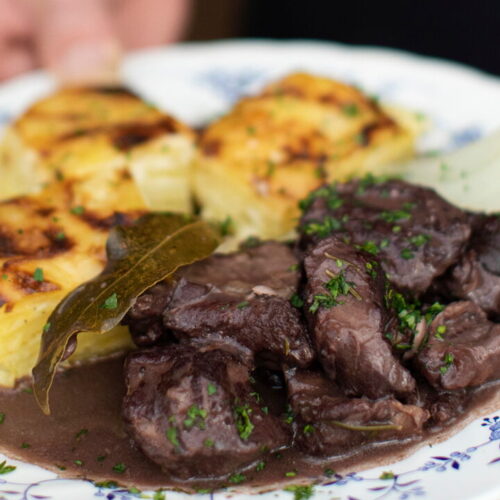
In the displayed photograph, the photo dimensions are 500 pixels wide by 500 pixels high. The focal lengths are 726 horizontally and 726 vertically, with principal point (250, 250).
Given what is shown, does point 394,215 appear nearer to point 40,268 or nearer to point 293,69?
point 40,268

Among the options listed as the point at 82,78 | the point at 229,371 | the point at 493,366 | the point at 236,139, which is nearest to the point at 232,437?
the point at 229,371

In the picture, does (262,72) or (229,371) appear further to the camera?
(262,72)

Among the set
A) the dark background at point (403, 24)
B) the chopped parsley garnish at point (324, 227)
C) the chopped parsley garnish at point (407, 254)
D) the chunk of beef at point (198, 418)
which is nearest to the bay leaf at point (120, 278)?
the chunk of beef at point (198, 418)

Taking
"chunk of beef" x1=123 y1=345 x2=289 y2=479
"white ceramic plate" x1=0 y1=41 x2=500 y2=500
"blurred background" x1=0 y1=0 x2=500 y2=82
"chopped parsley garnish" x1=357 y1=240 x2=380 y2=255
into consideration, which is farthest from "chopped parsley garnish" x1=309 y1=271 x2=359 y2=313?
"blurred background" x1=0 y1=0 x2=500 y2=82

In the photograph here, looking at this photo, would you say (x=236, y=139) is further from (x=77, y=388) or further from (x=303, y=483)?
(x=303, y=483)

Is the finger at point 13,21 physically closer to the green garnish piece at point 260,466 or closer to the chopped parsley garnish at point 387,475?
the green garnish piece at point 260,466

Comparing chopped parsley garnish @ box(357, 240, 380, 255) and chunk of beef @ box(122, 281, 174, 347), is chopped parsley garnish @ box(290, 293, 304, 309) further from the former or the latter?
chunk of beef @ box(122, 281, 174, 347)
